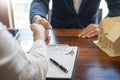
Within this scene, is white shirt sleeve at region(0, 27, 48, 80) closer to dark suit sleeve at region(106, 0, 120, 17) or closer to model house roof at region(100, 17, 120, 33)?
model house roof at region(100, 17, 120, 33)

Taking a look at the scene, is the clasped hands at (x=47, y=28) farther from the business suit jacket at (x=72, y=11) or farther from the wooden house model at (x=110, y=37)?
the business suit jacket at (x=72, y=11)

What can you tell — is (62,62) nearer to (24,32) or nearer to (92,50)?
(92,50)

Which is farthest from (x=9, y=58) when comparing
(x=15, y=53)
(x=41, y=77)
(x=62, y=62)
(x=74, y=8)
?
(x=74, y=8)

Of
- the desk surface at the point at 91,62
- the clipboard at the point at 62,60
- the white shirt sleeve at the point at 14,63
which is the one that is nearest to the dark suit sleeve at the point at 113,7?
the desk surface at the point at 91,62

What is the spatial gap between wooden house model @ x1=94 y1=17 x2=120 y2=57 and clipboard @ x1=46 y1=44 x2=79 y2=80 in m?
0.14

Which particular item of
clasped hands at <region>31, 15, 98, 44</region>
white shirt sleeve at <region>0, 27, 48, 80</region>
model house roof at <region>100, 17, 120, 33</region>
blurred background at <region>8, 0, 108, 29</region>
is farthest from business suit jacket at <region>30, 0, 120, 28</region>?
blurred background at <region>8, 0, 108, 29</region>

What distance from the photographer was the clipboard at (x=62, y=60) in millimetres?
984

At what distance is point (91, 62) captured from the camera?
1.13 m

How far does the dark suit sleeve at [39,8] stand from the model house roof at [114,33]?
0.60 metres

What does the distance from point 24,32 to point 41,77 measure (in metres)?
0.77

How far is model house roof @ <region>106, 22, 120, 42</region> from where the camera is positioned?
1.17 m

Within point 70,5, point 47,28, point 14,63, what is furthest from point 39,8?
point 14,63

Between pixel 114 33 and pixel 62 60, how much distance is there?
0.95 ft

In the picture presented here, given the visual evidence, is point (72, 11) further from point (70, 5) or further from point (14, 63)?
point (14, 63)
